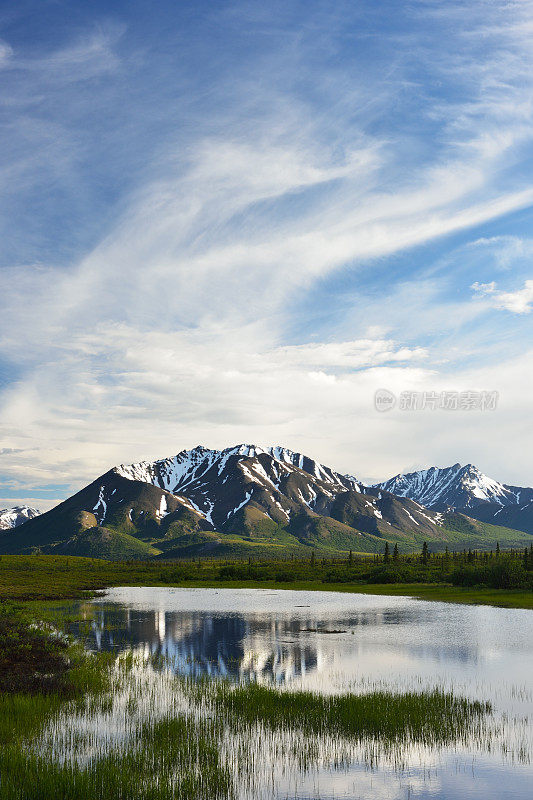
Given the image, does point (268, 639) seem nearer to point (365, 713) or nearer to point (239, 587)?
point (365, 713)

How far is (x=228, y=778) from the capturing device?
773 inches

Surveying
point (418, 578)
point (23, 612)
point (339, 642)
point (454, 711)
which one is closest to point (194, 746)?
point (454, 711)

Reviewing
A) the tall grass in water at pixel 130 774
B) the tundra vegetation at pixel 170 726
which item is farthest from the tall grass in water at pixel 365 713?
the tall grass in water at pixel 130 774

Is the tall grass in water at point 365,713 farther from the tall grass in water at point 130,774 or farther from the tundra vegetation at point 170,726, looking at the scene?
the tall grass in water at point 130,774

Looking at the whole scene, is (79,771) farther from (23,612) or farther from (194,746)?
(23,612)

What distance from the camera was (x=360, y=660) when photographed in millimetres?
42281

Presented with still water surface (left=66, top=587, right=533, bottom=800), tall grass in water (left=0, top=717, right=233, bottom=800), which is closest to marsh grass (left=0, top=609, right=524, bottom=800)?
tall grass in water (left=0, top=717, right=233, bottom=800)

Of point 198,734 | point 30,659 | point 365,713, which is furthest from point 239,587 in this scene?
point 198,734

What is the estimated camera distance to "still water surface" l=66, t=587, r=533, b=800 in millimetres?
19891

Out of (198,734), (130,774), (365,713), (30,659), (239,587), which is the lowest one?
(239,587)

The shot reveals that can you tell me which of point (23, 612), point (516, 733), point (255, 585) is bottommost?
point (255, 585)

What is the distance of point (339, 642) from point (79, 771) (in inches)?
1367

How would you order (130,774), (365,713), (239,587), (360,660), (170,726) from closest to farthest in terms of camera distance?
(130,774) → (170,726) → (365,713) → (360,660) → (239,587)

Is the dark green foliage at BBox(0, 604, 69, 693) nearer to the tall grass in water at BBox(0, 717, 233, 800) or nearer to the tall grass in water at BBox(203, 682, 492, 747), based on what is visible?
the tall grass in water at BBox(203, 682, 492, 747)
